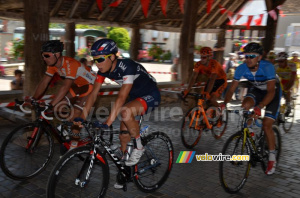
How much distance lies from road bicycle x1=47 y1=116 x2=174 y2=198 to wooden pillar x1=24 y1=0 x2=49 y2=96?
11.3 ft

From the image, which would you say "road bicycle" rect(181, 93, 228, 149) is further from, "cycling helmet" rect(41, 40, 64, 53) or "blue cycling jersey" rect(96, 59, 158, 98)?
"cycling helmet" rect(41, 40, 64, 53)

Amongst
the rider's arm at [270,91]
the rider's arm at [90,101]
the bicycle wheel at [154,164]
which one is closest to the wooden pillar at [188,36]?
the rider's arm at [270,91]

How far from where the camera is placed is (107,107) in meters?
10.1

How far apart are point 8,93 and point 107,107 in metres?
3.03

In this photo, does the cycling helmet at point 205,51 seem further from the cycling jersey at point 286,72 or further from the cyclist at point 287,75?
the cycling jersey at point 286,72

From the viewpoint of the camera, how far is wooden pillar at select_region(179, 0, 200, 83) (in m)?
10.3

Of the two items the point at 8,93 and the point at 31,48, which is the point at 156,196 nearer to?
the point at 31,48

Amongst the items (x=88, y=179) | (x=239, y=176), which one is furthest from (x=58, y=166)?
(x=239, y=176)

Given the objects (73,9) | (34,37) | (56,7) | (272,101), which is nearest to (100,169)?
(272,101)

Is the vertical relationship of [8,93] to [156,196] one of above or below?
above

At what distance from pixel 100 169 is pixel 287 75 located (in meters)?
6.99

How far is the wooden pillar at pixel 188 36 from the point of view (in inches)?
404

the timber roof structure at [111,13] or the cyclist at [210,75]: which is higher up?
the timber roof structure at [111,13]

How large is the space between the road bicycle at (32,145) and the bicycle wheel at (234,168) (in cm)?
214
